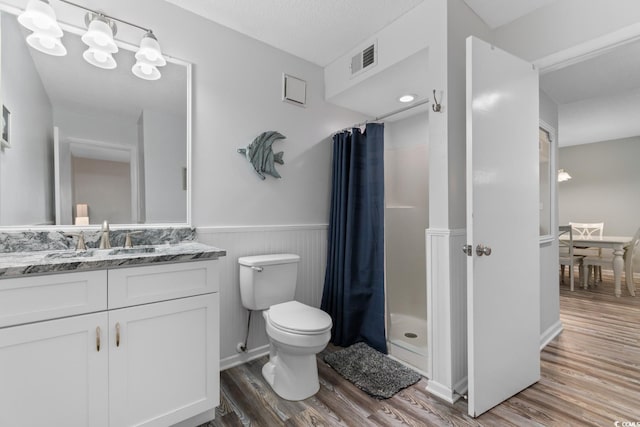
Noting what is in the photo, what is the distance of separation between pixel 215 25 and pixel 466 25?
162 centimetres

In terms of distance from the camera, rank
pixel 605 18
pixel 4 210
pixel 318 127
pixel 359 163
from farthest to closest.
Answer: pixel 318 127
pixel 359 163
pixel 605 18
pixel 4 210

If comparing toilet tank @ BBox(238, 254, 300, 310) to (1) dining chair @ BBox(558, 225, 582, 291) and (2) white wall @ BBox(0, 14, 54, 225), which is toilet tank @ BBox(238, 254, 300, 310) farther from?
(1) dining chair @ BBox(558, 225, 582, 291)

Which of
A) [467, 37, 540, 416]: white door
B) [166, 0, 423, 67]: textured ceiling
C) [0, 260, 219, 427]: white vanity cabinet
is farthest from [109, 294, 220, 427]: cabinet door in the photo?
[166, 0, 423, 67]: textured ceiling

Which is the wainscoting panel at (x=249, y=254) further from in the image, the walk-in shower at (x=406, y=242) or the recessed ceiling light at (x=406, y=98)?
the recessed ceiling light at (x=406, y=98)

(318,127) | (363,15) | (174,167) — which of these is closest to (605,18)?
(363,15)

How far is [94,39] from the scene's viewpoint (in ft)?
5.13

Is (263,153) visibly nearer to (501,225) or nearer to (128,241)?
(128,241)

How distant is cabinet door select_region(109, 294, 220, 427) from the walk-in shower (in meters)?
1.36

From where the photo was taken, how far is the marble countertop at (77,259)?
1.07 metres

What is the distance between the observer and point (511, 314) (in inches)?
69.7

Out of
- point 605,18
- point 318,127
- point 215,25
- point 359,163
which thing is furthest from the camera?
point 318,127

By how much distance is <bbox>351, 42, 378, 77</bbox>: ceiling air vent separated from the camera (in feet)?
7.13

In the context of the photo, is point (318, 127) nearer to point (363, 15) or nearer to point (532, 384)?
point (363, 15)

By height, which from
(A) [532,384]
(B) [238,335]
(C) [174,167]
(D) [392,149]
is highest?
(D) [392,149]
